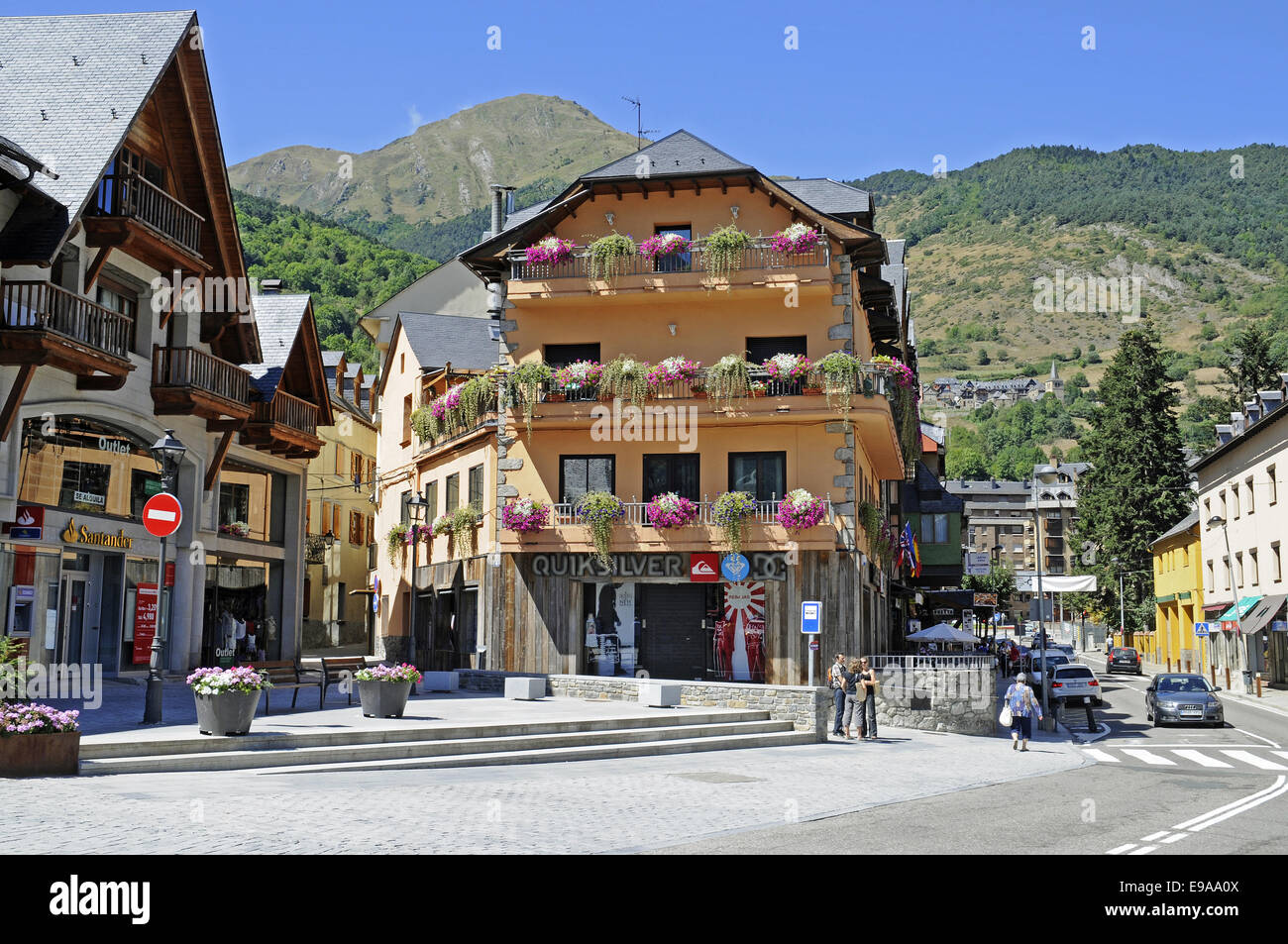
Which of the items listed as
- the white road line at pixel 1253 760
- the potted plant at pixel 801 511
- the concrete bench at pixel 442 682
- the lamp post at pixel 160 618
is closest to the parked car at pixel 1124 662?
the potted plant at pixel 801 511

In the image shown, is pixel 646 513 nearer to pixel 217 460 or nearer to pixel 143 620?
pixel 217 460

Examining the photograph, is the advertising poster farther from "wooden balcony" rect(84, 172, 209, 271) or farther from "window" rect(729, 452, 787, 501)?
"window" rect(729, 452, 787, 501)

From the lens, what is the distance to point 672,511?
102 feet

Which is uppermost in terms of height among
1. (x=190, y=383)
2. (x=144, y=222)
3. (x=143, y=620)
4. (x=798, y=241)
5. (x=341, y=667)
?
(x=798, y=241)

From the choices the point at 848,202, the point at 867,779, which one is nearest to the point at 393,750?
the point at 867,779

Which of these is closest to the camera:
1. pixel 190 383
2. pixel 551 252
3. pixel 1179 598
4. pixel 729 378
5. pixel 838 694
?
pixel 838 694

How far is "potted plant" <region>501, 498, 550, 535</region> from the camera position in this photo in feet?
105

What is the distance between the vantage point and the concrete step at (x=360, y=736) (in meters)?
15.5

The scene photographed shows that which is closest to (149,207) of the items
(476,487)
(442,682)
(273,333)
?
(273,333)

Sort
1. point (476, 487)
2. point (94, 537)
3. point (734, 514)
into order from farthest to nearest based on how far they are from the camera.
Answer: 1. point (476, 487)
2. point (734, 514)
3. point (94, 537)

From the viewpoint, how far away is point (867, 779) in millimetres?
17875

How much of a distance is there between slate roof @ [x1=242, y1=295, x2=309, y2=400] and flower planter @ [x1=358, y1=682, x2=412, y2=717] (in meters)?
12.9

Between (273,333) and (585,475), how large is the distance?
30.9 ft
